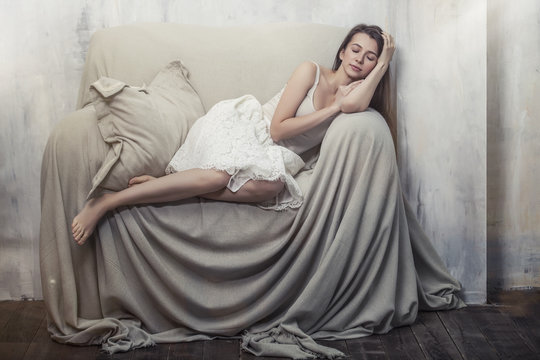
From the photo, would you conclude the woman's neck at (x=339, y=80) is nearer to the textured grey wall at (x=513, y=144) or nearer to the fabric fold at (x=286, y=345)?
the textured grey wall at (x=513, y=144)

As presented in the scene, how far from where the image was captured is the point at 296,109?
9.18 feet

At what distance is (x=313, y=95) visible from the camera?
2.82m

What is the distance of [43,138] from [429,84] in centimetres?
160

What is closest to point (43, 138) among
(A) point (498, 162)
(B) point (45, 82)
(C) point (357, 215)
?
(B) point (45, 82)

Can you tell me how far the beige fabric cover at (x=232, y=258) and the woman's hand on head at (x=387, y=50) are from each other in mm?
303

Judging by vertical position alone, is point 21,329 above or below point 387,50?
below

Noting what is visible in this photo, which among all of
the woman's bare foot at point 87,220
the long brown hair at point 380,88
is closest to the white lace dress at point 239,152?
the woman's bare foot at point 87,220

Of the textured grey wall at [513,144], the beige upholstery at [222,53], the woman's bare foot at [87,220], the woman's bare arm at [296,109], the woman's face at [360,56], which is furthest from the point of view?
the textured grey wall at [513,144]

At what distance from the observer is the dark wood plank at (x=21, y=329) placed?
2.52 meters

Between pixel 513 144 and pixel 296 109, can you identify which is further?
pixel 513 144

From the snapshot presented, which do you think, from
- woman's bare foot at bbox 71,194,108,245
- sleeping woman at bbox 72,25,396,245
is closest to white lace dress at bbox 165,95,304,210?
sleeping woman at bbox 72,25,396,245

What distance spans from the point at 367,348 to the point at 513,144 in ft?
3.99

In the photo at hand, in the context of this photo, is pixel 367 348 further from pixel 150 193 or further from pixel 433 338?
pixel 150 193

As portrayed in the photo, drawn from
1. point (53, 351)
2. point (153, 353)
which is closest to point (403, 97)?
point (153, 353)
